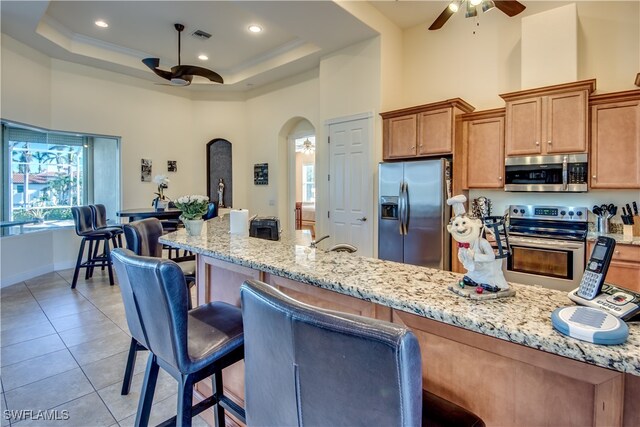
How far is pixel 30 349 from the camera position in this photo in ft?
8.98

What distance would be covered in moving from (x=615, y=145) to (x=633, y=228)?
31.6 inches

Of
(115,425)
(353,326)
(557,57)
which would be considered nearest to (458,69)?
(557,57)

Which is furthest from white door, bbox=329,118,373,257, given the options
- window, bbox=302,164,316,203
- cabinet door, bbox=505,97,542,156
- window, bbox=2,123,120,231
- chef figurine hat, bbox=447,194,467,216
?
window, bbox=302,164,316,203

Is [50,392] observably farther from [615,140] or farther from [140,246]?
[615,140]

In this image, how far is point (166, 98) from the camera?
6438mm

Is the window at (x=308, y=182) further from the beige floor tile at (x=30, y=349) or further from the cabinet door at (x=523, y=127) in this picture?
the beige floor tile at (x=30, y=349)

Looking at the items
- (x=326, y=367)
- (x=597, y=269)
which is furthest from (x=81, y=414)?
(x=597, y=269)

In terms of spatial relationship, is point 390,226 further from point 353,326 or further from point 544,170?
point 353,326

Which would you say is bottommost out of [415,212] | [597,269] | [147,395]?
[147,395]

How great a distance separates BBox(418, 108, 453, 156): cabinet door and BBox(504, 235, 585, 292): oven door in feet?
4.15

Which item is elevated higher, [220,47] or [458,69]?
[220,47]

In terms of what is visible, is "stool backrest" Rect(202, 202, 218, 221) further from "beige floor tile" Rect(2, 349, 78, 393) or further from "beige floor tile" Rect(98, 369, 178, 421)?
"beige floor tile" Rect(98, 369, 178, 421)

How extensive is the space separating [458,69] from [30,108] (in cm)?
595

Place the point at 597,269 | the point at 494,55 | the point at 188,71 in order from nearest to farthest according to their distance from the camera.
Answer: the point at 597,269, the point at 494,55, the point at 188,71
